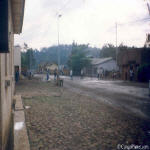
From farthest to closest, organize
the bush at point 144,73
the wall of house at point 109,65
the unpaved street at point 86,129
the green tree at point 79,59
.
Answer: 1. the wall of house at point 109,65
2. the green tree at point 79,59
3. the bush at point 144,73
4. the unpaved street at point 86,129

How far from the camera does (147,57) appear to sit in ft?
92.1

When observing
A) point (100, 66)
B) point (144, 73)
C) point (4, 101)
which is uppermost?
point (100, 66)

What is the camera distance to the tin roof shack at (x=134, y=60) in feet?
90.7

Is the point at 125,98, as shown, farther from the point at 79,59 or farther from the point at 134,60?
the point at 79,59

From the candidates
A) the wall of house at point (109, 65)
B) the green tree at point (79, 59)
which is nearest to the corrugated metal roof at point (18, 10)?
the green tree at point (79, 59)

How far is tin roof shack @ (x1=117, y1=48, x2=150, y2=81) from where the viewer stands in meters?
27.6

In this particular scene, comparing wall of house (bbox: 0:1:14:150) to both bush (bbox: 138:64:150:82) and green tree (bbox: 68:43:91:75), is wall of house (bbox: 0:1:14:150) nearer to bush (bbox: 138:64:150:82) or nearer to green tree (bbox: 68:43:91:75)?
bush (bbox: 138:64:150:82)

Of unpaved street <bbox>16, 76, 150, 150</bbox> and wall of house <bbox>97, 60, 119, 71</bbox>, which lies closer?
unpaved street <bbox>16, 76, 150, 150</bbox>

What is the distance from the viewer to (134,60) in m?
Result: 29.5

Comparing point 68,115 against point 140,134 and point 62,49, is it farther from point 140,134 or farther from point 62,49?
point 62,49

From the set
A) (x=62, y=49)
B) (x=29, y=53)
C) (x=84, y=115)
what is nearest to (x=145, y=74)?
(x=84, y=115)

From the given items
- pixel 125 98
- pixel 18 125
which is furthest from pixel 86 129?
pixel 125 98

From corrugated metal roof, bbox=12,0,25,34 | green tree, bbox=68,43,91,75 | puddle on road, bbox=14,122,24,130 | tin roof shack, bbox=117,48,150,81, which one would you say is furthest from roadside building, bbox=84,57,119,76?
puddle on road, bbox=14,122,24,130

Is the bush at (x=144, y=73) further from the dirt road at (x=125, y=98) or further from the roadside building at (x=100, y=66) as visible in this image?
the roadside building at (x=100, y=66)
